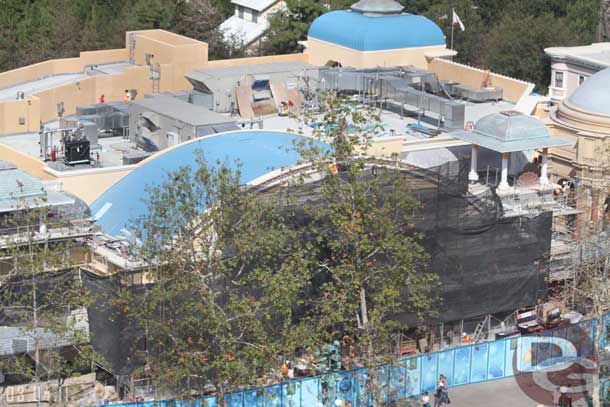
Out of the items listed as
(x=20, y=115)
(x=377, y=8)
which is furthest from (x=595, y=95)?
(x=20, y=115)

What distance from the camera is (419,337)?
51.8 m

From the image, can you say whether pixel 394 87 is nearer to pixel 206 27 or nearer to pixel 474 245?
pixel 474 245

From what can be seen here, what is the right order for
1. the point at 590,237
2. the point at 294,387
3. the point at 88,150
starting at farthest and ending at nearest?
the point at 88,150
the point at 590,237
the point at 294,387

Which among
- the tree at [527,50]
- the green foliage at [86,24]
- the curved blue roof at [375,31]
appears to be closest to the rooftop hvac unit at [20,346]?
the curved blue roof at [375,31]

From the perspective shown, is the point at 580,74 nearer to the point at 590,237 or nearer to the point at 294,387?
the point at 590,237

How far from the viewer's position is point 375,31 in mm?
67438

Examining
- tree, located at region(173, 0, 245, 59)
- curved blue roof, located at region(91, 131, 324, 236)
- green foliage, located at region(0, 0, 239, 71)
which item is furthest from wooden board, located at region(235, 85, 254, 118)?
green foliage, located at region(0, 0, 239, 71)

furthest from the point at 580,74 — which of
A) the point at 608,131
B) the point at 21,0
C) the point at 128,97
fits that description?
the point at 21,0

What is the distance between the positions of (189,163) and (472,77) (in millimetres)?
19724

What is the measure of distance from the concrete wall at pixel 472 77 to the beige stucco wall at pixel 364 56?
0.74 metres

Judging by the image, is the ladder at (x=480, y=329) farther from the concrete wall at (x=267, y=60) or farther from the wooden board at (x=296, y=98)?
the concrete wall at (x=267, y=60)

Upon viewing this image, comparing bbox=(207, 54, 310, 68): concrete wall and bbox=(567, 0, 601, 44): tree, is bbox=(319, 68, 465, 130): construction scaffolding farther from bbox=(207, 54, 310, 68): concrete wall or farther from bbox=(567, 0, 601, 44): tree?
bbox=(567, 0, 601, 44): tree

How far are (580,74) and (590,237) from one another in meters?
24.9

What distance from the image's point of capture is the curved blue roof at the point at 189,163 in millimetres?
50781
